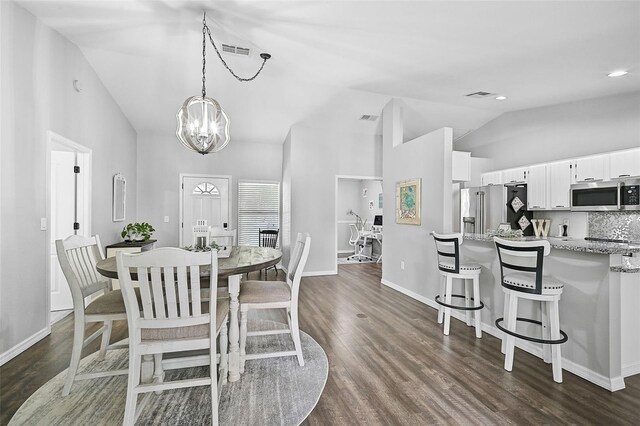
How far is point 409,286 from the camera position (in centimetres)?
453

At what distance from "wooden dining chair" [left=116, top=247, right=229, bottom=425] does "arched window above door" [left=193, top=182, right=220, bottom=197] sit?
16.1 feet

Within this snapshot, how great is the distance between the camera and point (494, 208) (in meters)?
5.31

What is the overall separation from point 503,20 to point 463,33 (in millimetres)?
346

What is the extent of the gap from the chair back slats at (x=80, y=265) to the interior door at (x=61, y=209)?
67.1 inches

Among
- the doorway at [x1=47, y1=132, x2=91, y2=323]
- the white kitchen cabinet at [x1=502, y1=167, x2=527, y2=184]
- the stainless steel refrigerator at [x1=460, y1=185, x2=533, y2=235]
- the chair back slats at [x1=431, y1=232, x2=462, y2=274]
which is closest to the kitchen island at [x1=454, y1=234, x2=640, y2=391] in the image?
the chair back slats at [x1=431, y1=232, x2=462, y2=274]

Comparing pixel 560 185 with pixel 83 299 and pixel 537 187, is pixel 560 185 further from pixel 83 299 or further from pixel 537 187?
pixel 83 299

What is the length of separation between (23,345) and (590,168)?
273 inches

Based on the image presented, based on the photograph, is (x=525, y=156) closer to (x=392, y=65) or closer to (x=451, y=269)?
(x=392, y=65)

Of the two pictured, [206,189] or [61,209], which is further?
[206,189]

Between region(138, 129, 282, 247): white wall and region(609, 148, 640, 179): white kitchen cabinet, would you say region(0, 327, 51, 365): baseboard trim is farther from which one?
region(609, 148, 640, 179): white kitchen cabinet

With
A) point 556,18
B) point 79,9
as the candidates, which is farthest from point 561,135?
point 79,9

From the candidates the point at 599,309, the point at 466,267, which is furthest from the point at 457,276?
the point at 599,309

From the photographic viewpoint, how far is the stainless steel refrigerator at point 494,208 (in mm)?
5207

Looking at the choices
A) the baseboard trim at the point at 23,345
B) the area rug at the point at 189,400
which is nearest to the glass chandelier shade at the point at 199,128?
the area rug at the point at 189,400
